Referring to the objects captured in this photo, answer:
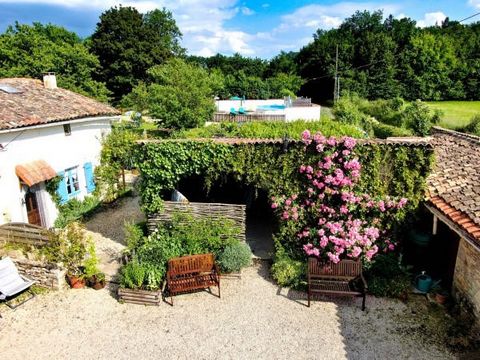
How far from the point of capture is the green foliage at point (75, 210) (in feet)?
48.8

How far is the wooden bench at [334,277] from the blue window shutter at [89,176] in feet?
38.9

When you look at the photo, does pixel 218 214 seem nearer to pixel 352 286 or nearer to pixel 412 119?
pixel 352 286

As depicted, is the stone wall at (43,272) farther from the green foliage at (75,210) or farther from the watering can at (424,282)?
the watering can at (424,282)

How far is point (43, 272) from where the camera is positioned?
396 inches

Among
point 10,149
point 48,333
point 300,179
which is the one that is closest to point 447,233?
point 300,179

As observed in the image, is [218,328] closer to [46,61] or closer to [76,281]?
[76,281]

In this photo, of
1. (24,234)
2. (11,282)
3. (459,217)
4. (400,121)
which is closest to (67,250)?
(11,282)

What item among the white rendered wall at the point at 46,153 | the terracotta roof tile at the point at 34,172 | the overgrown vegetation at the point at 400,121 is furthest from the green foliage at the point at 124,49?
the terracotta roof tile at the point at 34,172

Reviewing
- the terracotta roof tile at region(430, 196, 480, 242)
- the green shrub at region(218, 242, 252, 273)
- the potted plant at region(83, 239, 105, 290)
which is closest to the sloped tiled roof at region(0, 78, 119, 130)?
the potted plant at region(83, 239, 105, 290)

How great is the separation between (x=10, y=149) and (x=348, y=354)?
42.1 feet

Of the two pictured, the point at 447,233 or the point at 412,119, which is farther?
the point at 412,119

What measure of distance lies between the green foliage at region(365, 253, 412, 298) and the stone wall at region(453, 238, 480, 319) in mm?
Result: 1235

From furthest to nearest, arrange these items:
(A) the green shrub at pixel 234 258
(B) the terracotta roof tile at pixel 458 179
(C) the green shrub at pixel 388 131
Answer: (C) the green shrub at pixel 388 131 < (A) the green shrub at pixel 234 258 < (B) the terracotta roof tile at pixel 458 179

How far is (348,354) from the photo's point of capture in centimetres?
749
